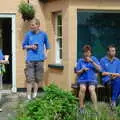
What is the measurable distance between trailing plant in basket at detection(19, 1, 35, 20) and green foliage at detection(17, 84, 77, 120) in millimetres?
5879

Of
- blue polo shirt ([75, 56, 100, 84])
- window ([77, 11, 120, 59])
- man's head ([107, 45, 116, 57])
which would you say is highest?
window ([77, 11, 120, 59])

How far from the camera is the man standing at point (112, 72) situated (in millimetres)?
12258

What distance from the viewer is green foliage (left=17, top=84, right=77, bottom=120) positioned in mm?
8102

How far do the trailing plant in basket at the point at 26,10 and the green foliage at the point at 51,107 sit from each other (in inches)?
231

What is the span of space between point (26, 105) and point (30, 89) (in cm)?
389

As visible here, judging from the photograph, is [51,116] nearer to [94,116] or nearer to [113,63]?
[94,116]

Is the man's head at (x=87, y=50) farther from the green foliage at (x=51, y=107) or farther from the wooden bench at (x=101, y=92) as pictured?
the green foliage at (x=51, y=107)

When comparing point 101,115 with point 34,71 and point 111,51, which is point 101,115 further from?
point 34,71

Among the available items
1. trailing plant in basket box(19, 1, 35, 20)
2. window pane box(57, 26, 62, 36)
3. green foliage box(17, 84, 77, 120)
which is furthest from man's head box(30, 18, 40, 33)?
green foliage box(17, 84, 77, 120)

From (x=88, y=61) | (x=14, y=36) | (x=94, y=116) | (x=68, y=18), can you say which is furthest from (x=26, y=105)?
(x=14, y=36)

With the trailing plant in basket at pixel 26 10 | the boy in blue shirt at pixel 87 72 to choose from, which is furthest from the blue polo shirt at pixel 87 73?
the trailing plant in basket at pixel 26 10

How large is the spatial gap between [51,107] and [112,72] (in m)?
4.40

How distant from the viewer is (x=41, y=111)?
816 centimetres

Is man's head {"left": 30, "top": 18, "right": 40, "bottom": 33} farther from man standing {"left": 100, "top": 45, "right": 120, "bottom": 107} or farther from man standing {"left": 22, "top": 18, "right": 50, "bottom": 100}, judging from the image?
man standing {"left": 100, "top": 45, "right": 120, "bottom": 107}
